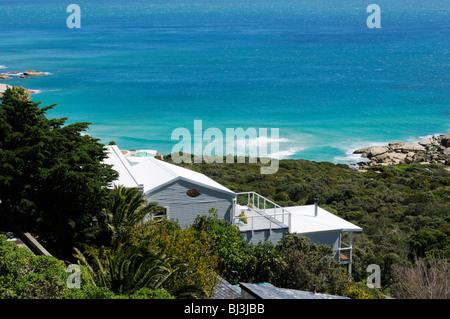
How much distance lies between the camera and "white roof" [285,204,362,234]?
65.4ft

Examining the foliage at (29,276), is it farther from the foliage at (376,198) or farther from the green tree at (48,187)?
the foliage at (376,198)

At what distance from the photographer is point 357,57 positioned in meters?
121

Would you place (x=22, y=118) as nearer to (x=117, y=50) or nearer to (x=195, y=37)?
(x=117, y=50)

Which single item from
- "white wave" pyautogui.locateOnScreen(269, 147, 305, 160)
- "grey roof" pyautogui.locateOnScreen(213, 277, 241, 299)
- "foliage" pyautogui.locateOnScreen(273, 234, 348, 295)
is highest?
"white wave" pyautogui.locateOnScreen(269, 147, 305, 160)

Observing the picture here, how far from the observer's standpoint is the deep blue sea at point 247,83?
6744 cm

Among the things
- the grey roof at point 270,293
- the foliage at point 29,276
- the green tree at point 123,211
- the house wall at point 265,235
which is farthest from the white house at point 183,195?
the grey roof at point 270,293

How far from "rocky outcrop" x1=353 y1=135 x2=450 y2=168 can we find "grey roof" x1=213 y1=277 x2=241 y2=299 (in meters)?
40.3

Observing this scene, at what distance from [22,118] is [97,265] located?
235 inches

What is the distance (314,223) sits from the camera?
20.6 m

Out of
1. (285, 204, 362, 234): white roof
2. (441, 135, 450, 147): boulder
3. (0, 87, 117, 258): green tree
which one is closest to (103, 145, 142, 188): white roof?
(0, 87, 117, 258): green tree

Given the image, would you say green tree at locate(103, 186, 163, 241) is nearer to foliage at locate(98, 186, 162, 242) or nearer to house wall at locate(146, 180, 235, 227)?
foliage at locate(98, 186, 162, 242)

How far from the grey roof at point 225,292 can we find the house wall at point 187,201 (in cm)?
444
